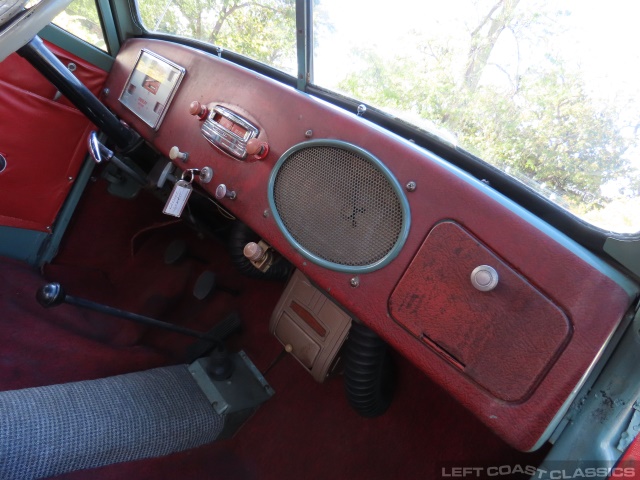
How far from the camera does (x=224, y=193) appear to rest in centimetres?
144

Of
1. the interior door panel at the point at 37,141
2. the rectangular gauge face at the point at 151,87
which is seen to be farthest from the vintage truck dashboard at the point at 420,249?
the interior door panel at the point at 37,141

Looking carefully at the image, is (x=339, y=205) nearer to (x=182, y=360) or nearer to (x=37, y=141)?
(x=182, y=360)

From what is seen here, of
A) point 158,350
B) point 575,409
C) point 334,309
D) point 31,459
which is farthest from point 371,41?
point 158,350

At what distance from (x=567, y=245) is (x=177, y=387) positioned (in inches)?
55.6

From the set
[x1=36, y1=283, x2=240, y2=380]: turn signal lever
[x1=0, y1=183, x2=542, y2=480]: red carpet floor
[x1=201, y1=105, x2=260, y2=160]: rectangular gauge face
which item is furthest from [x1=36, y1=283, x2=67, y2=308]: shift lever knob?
[x1=201, y1=105, x2=260, y2=160]: rectangular gauge face

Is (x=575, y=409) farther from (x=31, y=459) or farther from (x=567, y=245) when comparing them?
(x=31, y=459)

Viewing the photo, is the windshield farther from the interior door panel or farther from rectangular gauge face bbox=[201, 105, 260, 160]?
the interior door panel

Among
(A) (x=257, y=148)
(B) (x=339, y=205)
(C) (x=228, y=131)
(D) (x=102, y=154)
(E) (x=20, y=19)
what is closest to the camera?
(E) (x=20, y=19)

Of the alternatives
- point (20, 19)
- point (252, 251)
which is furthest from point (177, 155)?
point (20, 19)

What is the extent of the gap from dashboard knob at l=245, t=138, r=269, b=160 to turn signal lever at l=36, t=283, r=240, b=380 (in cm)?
74

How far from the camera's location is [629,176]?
935 millimetres

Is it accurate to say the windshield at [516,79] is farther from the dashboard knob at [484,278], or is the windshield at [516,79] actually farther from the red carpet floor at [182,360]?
the red carpet floor at [182,360]

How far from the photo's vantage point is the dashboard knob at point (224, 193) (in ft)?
4.71

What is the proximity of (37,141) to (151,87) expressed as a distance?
58cm
